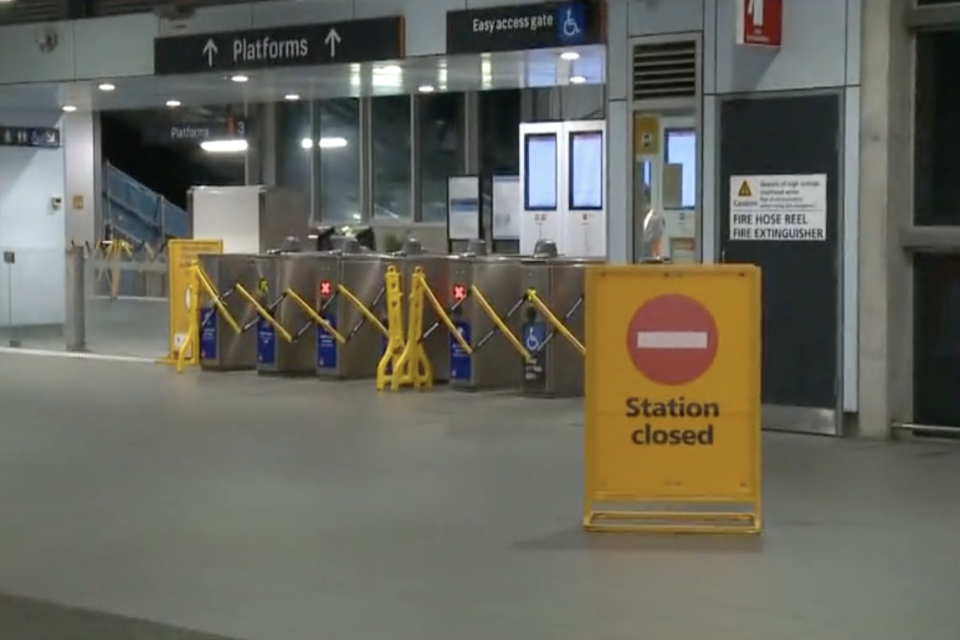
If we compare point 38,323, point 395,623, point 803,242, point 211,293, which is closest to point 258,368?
point 211,293

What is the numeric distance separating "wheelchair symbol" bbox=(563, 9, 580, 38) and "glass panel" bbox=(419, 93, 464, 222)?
10.7 meters

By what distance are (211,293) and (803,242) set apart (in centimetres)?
731

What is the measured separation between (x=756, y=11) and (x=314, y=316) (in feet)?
20.4

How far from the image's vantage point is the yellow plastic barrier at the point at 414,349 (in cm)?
1602

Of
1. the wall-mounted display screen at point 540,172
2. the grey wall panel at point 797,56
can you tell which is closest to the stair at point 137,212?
the wall-mounted display screen at point 540,172

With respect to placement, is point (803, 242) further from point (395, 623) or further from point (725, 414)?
point (395, 623)

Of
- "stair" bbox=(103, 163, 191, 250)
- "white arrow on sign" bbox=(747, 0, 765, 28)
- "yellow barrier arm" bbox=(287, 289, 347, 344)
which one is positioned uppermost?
"white arrow on sign" bbox=(747, 0, 765, 28)

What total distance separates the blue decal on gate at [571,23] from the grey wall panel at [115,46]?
532cm

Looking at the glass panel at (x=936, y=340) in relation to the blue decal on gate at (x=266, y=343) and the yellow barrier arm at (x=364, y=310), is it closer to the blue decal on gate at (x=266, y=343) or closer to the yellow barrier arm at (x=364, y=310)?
the yellow barrier arm at (x=364, y=310)

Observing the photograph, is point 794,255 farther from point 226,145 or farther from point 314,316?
point 226,145

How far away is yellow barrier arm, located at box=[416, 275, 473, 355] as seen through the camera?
51.9 feet

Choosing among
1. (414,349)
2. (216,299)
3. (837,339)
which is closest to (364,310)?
(414,349)

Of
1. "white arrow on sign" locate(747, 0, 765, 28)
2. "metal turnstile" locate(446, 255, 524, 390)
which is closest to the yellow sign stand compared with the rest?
"metal turnstile" locate(446, 255, 524, 390)

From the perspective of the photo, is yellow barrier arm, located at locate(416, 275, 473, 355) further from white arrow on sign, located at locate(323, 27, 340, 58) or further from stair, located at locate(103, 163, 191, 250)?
stair, located at locate(103, 163, 191, 250)
